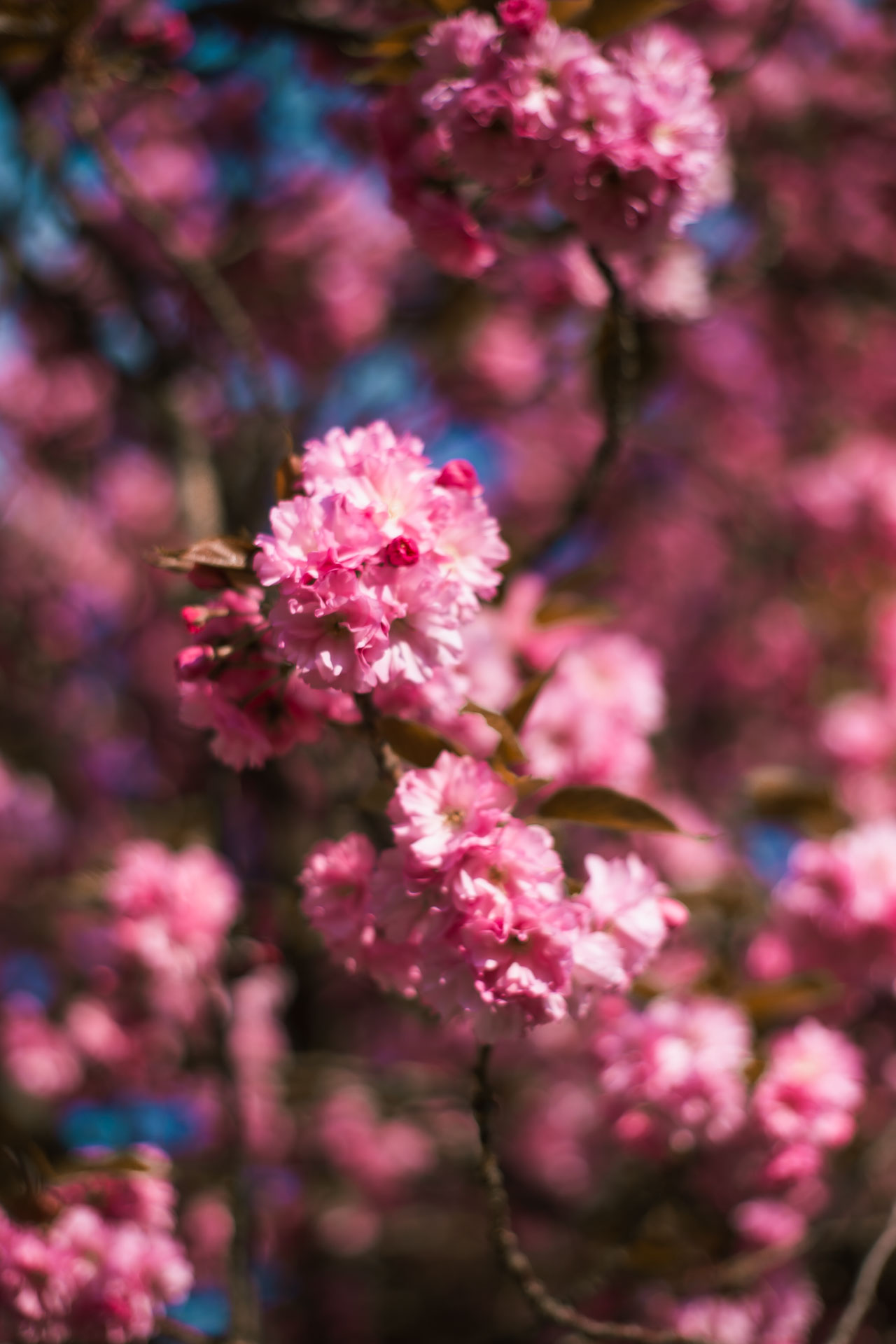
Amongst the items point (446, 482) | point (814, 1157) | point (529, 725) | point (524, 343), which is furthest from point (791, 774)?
point (524, 343)

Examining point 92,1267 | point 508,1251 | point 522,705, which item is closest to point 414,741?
point 522,705

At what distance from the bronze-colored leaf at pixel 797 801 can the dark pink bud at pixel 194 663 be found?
1537 millimetres

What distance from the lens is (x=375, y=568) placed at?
3.58ft

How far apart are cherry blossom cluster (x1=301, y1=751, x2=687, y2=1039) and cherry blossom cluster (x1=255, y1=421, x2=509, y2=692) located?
0.50 ft

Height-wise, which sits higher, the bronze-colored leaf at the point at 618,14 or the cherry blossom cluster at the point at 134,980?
the bronze-colored leaf at the point at 618,14

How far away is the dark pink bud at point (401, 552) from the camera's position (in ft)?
3.48

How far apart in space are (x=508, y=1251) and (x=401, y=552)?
3.01 ft

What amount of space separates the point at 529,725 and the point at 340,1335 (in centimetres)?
285

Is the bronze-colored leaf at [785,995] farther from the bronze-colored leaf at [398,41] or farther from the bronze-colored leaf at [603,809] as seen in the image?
the bronze-colored leaf at [398,41]

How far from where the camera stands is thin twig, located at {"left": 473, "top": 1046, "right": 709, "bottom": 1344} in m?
1.27

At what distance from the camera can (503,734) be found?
1.22m

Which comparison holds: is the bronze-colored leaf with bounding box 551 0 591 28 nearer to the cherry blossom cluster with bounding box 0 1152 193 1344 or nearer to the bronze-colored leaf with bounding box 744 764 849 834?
the bronze-colored leaf with bounding box 744 764 849 834

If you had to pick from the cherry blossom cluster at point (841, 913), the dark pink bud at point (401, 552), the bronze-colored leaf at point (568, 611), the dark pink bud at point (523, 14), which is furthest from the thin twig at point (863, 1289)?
the dark pink bud at point (523, 14)

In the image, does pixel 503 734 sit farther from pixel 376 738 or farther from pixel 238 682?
pixel 238 682
